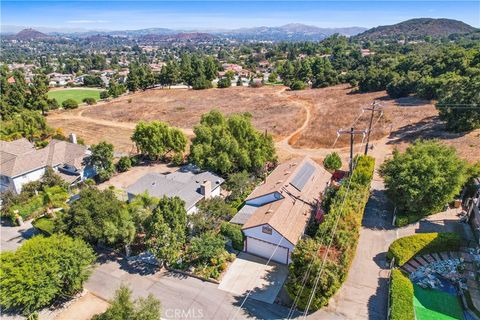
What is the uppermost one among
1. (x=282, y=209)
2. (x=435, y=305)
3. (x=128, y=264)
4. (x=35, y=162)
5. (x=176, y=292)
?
A: (x=282, y=209)

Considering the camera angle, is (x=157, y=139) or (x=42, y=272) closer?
(x=42, y=272)

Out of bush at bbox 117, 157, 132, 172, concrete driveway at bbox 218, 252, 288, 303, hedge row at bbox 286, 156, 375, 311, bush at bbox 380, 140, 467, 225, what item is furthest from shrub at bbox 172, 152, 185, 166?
bush at bbox 380, 140, 467, 225

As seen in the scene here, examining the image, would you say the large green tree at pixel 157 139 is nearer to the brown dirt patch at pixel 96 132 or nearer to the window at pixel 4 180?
the brown dirt patch at pixel 96 132

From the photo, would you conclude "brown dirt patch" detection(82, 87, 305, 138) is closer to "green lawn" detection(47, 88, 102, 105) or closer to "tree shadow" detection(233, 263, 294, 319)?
"green lawn" detection(47, 88, 102, 105)

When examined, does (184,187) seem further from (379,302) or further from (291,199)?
(379,302)

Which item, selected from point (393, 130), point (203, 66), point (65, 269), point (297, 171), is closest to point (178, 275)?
point (65, 269)

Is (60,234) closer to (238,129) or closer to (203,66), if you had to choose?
(238,129)

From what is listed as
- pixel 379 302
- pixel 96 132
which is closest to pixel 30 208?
pixel 379 302

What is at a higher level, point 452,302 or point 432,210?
point 432,210
